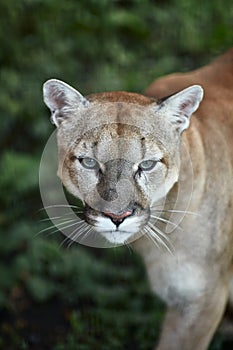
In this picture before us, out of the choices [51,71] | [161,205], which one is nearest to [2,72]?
[51,71]

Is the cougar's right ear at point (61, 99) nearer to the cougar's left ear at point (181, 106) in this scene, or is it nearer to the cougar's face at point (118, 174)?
the cougar's face at point (118, 174)

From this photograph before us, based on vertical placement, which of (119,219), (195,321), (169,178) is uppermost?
(169,178)

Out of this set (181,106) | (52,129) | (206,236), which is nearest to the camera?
(181,106)

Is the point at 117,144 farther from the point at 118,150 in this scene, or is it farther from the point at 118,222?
the point at 118,222

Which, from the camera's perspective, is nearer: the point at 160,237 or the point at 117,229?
the point at 117,229

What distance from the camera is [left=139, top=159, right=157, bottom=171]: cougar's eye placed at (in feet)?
8.86

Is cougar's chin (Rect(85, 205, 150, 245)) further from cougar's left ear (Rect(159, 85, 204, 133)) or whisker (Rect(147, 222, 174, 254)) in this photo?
cougar's left ear (Rect(159, 85, 204, 133))

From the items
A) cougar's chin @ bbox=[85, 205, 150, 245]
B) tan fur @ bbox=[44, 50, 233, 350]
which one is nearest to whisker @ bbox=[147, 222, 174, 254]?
tan fur @ bbox=[44, 50, 233, 350]

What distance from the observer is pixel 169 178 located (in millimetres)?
2830

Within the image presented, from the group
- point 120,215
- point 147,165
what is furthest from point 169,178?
point 120,215

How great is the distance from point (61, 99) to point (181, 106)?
385 mm

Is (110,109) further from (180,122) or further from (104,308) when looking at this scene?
(104,308)

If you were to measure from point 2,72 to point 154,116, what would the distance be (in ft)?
6.31

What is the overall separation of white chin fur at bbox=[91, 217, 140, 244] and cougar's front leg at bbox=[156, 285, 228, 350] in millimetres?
409
